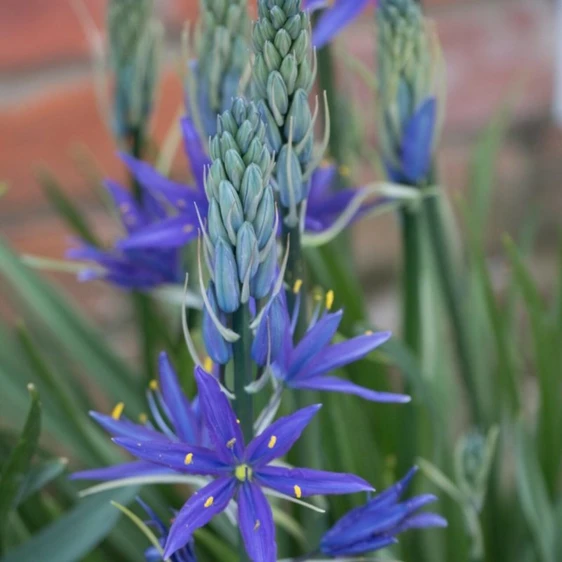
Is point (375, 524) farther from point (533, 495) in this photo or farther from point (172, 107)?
point (172, 107)

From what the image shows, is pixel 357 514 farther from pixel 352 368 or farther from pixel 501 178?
pixel 501 178

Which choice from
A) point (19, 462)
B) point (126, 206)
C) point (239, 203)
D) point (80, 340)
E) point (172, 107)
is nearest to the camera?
point (239, 203)

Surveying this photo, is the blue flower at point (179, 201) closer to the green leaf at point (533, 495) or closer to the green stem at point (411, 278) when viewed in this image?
the green stem at point (411, 278)

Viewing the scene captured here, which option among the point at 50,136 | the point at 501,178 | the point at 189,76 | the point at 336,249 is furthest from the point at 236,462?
the point at 501,178

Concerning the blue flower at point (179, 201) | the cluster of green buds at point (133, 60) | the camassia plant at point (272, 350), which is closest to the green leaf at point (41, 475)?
the camassia plant at point (272, 350)

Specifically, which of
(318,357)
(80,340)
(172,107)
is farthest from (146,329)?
(172,107)

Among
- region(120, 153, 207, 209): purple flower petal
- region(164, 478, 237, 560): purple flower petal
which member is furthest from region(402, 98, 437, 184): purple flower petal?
region(164, 478, 237, 560): purple flower petal
